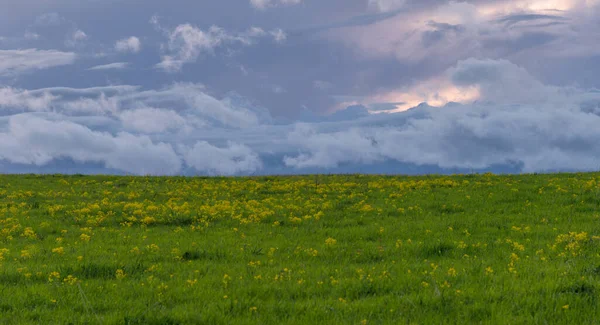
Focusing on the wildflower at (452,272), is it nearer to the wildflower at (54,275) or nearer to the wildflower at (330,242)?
the wildflower at (330,242)

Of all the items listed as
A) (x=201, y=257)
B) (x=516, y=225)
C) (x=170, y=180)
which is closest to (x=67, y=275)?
(x=201, y=257)

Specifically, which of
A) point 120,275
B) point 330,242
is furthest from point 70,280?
point 330,242

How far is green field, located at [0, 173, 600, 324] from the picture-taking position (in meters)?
9.59

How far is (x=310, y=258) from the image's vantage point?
14289 millimetres

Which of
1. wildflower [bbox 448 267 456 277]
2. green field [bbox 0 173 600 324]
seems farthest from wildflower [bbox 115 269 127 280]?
Answer: wildflower [bbox 448 267 456 277]

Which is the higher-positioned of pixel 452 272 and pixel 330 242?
pixel 330 242

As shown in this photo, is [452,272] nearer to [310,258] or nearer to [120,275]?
[310,258]

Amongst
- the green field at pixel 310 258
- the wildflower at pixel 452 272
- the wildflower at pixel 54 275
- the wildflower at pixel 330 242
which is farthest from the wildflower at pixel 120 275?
the wildflower at pixel 452 272

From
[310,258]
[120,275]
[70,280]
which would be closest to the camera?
[70,280]

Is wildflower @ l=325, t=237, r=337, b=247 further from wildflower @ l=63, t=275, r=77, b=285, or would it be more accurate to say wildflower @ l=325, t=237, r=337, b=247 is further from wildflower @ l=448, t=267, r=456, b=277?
wildflower @ l=63, t=275, r=77, b=285

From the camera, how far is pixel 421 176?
36875mm

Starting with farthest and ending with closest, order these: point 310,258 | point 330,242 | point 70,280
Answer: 1. point 330,242
2. point 310,258
3. point 70,280

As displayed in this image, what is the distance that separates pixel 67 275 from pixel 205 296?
433cm

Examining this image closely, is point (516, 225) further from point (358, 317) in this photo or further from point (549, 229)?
point (358, 317)
